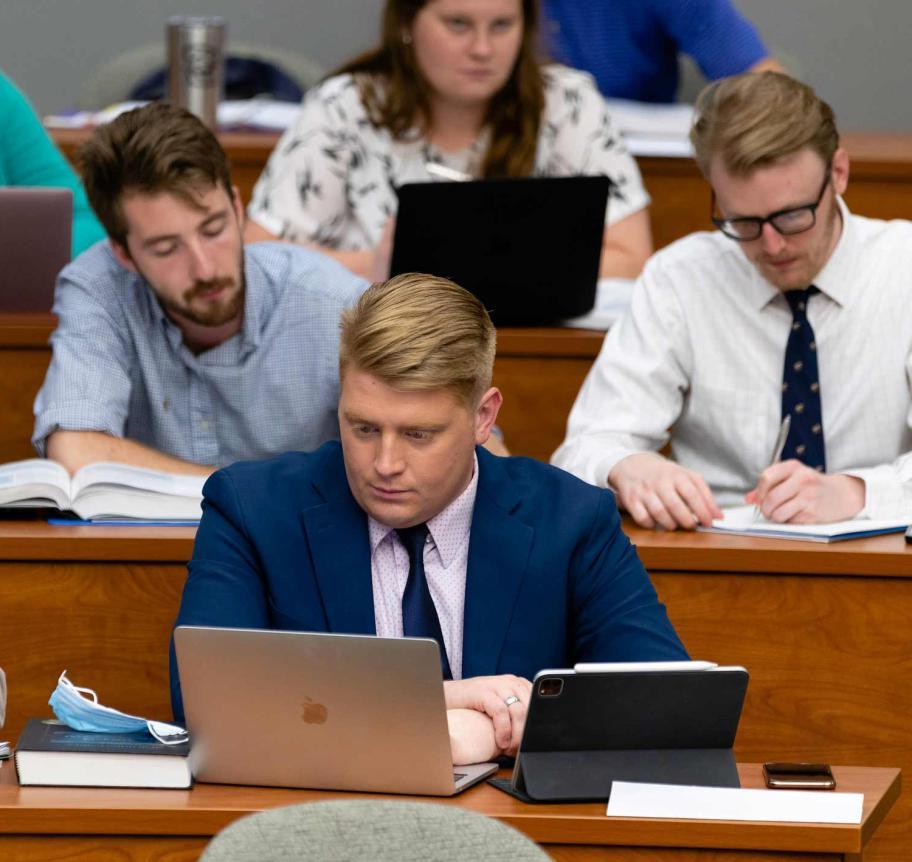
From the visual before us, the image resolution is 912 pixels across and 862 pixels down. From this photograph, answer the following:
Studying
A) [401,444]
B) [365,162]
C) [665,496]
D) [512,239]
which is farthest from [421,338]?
[365,162]

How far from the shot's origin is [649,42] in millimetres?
4086

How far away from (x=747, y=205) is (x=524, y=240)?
1.55ft

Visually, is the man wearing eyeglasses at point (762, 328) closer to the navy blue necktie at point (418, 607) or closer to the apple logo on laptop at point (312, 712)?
the navy blue necktie at point (418, 607)

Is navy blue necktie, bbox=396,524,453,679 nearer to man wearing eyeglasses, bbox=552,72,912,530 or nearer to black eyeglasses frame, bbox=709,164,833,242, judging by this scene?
man wearing eyeglasses, bbox=552,72,912,530

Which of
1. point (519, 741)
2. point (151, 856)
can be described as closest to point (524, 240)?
point (519, 741)

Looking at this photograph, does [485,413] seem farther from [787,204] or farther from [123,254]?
[123,254]

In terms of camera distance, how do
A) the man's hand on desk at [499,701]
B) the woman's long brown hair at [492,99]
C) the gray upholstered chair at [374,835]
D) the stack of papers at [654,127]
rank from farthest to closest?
the stack of papers at [654,127], the woman's long brown hair at [492,99], the man's hand on desk at [499,701], the gray upholstered chair at [374,835]

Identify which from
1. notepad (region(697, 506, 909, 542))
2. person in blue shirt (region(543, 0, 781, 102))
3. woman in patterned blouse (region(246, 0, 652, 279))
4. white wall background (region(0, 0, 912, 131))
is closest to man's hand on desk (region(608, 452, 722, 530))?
notepad (region(697, 506, 909, 542))

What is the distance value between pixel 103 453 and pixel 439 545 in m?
0.79

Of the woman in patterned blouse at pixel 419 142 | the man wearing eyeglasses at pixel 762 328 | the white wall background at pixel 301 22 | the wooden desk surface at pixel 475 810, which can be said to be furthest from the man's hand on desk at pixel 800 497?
the white wall background at pixel 301 22

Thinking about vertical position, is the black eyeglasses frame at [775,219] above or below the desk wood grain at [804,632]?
above

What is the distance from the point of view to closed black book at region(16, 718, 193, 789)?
164cm

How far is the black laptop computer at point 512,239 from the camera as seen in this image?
2781 mm

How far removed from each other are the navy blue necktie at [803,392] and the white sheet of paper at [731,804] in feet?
3.55
